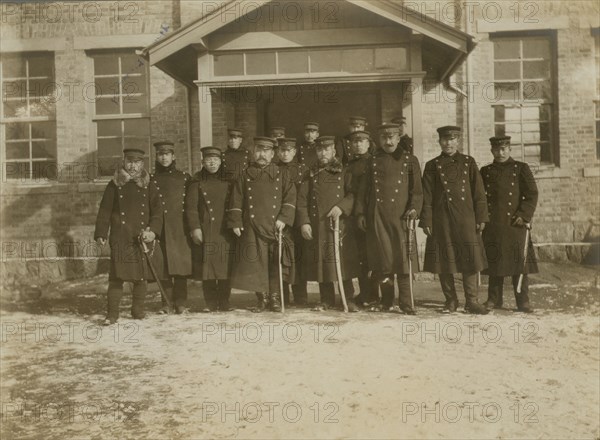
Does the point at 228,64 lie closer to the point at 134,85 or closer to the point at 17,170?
the point at 134,85

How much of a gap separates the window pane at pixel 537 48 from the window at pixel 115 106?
6517 millimetres

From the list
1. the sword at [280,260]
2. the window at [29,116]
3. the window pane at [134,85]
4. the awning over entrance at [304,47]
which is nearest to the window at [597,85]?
the awning over entrance at [304,47]

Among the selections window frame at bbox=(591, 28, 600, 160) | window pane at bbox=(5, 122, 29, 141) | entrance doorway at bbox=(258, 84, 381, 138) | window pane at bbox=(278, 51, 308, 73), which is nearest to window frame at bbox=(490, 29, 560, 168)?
window frame at bbox=(591, 28, 600, 160)

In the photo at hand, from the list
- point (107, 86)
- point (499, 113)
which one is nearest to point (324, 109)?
point (499, 113)

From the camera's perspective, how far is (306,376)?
4293mm

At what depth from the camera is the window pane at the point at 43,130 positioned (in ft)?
31.4

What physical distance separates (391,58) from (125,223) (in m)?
4.22

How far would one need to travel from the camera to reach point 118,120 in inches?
389

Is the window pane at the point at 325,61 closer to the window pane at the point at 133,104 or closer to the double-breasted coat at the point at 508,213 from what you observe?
the double-breasted coat at the point at 508,213

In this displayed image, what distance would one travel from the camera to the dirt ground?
3.65m

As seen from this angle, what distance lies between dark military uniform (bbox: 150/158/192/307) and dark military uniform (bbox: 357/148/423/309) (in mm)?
2060

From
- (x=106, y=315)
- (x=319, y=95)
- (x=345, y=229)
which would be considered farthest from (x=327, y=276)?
(x=319, y=95)

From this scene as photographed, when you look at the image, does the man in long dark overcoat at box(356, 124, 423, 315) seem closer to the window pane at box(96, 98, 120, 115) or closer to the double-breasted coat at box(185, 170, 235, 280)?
the double-breasted coat at box(185, 170, 235, 280)

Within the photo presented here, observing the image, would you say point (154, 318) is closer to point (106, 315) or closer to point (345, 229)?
point (106, 315)
